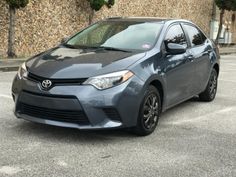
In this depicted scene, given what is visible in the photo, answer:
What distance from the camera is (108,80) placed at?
17.9 feet

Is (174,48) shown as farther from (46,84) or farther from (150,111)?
(46,84)

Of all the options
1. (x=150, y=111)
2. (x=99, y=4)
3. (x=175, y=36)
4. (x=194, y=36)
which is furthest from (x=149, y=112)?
(x=99, y=4)

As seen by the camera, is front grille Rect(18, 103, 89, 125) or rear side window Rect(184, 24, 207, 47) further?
rear side window Rect(184, 24, 207, 47)

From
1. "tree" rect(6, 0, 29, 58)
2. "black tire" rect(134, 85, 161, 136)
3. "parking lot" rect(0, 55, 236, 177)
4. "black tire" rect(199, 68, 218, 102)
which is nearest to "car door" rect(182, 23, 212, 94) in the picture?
"black tire" rect(199, 68, 218, 102)

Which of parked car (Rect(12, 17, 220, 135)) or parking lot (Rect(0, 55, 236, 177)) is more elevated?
parked car (Rect(12, 17, 220, 135))

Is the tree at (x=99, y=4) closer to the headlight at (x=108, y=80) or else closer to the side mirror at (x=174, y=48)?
the side mirror at (x=174, y=48)

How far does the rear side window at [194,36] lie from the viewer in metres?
7.73

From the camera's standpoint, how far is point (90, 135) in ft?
19.4

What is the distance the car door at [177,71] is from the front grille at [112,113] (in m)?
1.23

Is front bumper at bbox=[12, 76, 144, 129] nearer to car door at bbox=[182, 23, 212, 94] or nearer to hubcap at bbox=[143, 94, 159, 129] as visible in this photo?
hubcap at bbox=[143, 94, 159, 129]

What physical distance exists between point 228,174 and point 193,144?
1.05m

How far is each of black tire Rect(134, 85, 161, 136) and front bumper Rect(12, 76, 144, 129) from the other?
156 millimetres

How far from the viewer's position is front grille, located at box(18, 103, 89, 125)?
5.39m

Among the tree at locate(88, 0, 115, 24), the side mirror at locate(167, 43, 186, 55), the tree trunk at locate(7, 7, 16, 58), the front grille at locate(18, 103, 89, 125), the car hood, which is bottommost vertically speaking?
the tree trunk at locate(7, 7, 16, 58)
